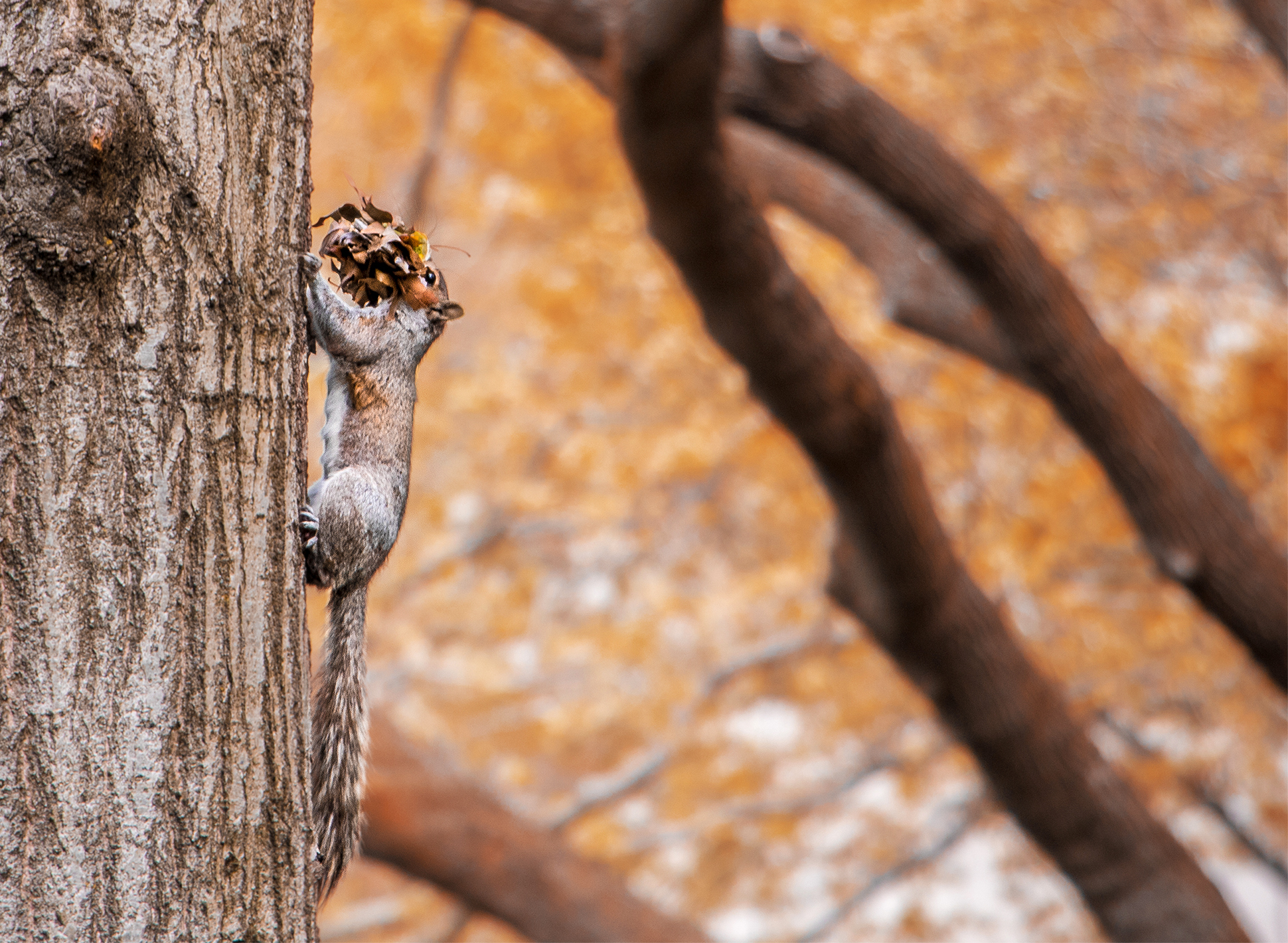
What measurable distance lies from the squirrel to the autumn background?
15.5ft

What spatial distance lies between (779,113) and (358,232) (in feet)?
6.96

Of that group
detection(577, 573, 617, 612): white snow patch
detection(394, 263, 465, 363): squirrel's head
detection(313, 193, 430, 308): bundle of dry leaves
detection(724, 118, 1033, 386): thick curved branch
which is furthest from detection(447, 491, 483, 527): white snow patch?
detection(313, 193, 430, 308): bundle of dry leaves

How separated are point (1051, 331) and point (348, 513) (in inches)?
107

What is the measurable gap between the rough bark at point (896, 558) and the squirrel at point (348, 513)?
4.22 ft

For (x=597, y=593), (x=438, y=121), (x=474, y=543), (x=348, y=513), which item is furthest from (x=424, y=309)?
(x=597, y=593)

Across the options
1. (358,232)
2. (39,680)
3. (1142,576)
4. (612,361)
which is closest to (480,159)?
(612,361)

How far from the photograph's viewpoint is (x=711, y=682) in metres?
7.83

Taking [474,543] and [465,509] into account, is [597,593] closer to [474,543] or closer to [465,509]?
[474,543]

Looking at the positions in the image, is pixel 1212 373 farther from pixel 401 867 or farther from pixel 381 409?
pixel 381 409

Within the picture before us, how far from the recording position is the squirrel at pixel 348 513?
4.61ft

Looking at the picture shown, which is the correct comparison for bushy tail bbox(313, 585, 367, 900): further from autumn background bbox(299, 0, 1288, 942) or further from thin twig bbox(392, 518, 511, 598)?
thin twig bbox(392, 518, 511, 598)

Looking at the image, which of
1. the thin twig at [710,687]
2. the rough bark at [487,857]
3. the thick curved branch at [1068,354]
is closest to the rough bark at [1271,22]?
the thick curved branch at [1068,354]

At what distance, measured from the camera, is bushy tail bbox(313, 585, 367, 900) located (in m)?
1.41

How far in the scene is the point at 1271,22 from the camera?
3.69 metres
